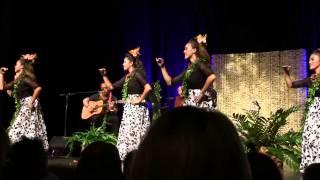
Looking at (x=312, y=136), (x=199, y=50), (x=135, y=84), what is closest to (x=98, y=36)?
(x=135, y=84)

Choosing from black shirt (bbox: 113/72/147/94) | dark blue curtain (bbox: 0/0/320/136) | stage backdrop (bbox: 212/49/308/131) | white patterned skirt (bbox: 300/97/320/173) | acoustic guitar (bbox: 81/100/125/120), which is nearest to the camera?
white patterned skirt (bbox: 300/97/320/173)

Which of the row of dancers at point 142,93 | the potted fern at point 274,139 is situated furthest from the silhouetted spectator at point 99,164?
the potted fern at point 274,139

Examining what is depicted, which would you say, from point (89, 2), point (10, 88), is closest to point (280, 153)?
point (10, 88)

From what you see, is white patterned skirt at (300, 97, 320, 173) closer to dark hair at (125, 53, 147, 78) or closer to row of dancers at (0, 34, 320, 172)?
row of dancers at (0, 34, 320, 172)

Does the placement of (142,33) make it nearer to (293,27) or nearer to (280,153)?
(293,27)

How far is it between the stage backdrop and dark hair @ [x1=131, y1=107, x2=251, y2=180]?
24.9ft

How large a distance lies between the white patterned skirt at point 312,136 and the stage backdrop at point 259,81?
2805mm

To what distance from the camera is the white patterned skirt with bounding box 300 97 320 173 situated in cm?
548

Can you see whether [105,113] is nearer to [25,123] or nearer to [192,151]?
[25,123]

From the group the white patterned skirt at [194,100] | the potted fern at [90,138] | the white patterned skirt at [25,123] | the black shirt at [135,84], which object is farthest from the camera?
→ the potted fern at [90,138]

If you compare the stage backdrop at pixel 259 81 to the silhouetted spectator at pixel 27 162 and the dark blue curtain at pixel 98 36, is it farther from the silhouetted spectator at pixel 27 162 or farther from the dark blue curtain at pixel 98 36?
the silhouetted spectator at pixel 27 162

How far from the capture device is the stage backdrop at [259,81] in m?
8.45

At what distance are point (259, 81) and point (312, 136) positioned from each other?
3436 mm

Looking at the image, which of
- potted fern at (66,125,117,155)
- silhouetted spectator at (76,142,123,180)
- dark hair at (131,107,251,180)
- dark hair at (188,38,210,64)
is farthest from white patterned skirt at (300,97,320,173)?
dark hair at (131,107,251,180)
